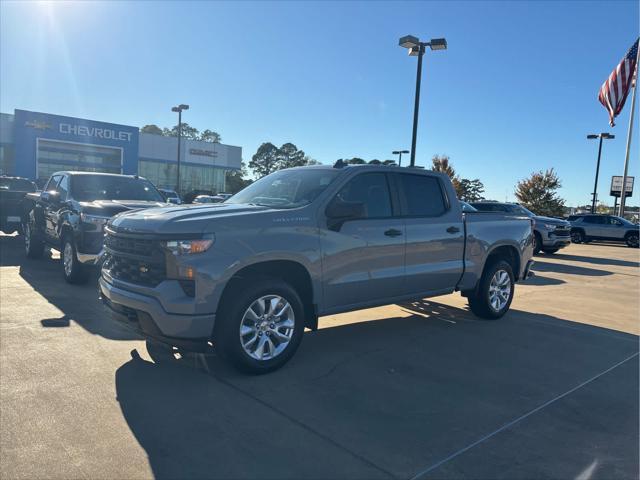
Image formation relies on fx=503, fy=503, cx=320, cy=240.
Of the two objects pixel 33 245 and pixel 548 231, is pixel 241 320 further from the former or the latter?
pixel 548 231

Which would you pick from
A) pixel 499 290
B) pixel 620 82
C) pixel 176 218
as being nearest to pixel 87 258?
pixel 176 218

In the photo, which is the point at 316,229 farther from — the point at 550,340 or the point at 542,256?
the point at 542,256

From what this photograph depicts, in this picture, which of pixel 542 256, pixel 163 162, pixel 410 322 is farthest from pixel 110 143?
pixel 410 322

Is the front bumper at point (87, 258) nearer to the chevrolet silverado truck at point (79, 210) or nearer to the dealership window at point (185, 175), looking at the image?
the chevrolet silverado truck at point (79, 210)

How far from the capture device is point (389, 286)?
5.51 m

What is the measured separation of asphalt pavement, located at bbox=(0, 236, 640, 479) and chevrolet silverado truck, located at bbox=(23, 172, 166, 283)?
4.53 feet

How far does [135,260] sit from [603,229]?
29.5 m

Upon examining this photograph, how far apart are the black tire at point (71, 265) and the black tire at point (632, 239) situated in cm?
2809

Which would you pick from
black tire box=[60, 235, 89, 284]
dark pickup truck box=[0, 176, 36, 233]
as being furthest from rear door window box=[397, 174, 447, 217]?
dark pickup truck box=[0, 176, 36, 233]

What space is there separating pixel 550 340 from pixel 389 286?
226 cm

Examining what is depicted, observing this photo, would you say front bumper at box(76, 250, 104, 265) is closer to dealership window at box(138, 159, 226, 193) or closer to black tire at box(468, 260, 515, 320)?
black tire at box(468, 260, 515, 320)

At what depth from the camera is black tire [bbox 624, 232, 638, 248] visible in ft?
88.7

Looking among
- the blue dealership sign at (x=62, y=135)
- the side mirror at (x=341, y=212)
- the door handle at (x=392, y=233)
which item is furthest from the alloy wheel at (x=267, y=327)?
the blue dealership sign at (x=62, y=135)

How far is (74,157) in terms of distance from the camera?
43625 millimetres
